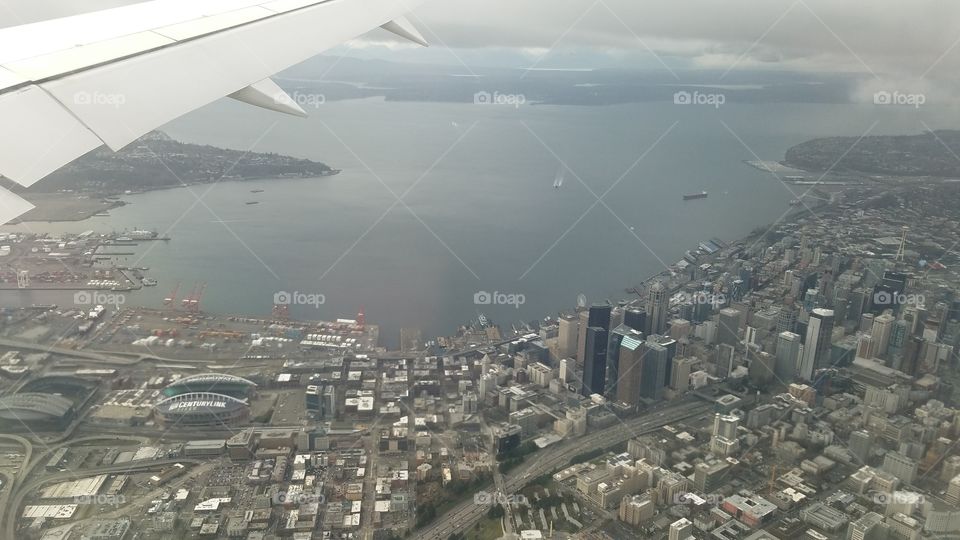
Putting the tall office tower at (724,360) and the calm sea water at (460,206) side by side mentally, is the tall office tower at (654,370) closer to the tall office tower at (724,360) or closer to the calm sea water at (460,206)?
the tall office tower at (724,360)

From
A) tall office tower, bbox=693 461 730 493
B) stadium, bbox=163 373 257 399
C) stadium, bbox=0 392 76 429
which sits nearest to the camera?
stadium, bbox=0 392 76 429

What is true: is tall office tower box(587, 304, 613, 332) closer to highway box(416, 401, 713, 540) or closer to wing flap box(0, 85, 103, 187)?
highway box(416, 401, 713, 540)

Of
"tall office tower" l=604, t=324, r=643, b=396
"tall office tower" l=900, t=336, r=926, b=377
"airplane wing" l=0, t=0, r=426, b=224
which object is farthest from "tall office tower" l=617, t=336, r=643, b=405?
"airplane wing" l=0, t=0, r=426, b=224

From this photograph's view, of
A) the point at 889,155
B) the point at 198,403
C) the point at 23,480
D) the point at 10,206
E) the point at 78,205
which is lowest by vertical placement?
the point at 23,480

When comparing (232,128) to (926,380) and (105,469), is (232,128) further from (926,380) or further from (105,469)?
(926,380)

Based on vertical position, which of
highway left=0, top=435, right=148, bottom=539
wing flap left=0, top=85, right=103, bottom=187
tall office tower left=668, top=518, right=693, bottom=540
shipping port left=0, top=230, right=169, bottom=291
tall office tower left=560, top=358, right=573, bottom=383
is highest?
wing flap left=0, top=85, right=103, bottom=187

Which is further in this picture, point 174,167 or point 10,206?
point 174,167

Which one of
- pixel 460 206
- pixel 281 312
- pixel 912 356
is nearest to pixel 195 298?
pixel 281 312

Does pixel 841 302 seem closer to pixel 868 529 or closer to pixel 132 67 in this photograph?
pixel 868 529
